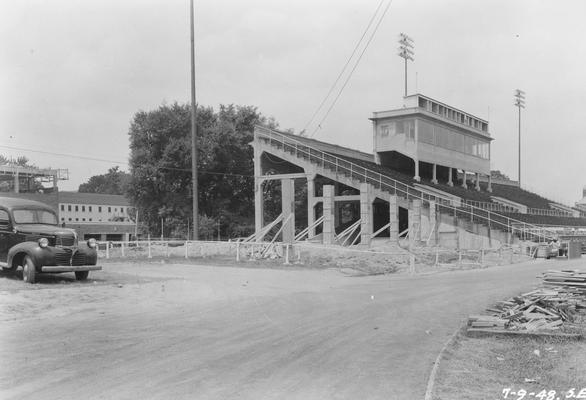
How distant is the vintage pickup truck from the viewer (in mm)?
15352

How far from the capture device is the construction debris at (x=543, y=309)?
10.5 metres

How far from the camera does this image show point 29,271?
50.3 ft

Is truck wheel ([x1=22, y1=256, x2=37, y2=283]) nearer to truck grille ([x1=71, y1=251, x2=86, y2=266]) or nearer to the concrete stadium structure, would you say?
truck grille ([x1=71, y1=251, x2=86, y2=266])

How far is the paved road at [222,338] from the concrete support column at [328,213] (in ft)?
59.2

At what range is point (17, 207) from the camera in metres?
16.5

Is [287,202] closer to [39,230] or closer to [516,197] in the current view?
[39,230]

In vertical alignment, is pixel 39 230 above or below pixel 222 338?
above

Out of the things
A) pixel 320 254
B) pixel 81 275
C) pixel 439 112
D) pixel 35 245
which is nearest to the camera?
pixel 35 245

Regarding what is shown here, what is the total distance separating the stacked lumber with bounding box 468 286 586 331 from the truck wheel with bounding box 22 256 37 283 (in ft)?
34.6

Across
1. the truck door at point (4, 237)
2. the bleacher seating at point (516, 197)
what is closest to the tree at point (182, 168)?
the bleacher seating at point (516, 197)

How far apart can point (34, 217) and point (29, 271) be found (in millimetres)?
2070

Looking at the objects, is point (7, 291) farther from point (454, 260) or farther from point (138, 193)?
point (138, 193)

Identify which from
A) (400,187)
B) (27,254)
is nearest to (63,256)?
(27,254)

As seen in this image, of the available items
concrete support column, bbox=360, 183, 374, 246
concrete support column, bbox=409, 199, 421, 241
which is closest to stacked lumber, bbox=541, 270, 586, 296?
concrete support column, bbox=360, 183, 374, 246
